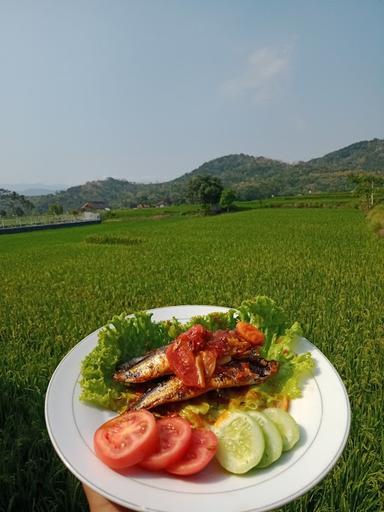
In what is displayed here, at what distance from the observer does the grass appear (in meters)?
2.97

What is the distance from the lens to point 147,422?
2152 millimetres

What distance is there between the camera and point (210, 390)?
8.78 ft

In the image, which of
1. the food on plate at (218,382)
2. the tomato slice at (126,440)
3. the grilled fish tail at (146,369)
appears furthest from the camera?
the grilled fish tail at (146,369)

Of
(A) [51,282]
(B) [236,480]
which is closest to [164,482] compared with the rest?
(B) [236,480]

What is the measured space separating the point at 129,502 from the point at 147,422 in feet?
1.46

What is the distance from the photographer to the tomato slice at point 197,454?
1993mm

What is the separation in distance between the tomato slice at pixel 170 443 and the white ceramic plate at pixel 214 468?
0.20ft

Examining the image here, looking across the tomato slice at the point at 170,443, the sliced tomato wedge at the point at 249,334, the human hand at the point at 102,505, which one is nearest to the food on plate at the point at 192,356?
the sliced tomato wedge at the point at 249,334

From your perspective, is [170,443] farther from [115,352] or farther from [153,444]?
[115,352]

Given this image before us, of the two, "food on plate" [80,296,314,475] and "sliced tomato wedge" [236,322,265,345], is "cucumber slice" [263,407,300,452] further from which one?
"sliced tomato wedge" [236,322,265,345]

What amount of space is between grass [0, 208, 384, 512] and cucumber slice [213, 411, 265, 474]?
1.10m

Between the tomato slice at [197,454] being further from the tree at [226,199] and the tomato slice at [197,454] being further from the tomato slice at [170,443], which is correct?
the tree at [226,199]

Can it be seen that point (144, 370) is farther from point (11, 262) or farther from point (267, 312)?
point (11, 262)

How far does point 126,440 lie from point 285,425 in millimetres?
941
